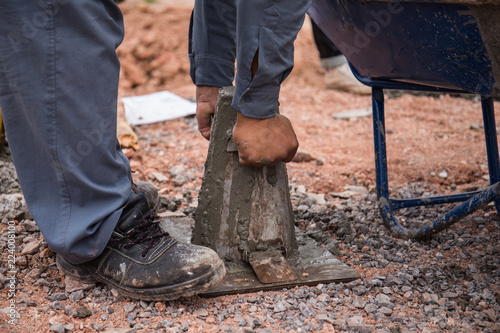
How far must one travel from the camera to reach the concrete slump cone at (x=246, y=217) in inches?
65.4

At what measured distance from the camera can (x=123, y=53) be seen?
6066 millimetres

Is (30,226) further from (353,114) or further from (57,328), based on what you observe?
(353,114)

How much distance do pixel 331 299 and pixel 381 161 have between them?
669 mm

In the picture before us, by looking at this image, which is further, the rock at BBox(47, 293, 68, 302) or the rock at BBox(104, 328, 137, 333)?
the rock at BBox(47, 293, 68, 302)

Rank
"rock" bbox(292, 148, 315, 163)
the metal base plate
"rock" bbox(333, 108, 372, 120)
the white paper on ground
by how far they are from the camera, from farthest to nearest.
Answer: "rock" bbox(333, 108, 372, 120) < the white paper on ground < "rock" bbox(292, 148, 315, 163) < the metal base plate

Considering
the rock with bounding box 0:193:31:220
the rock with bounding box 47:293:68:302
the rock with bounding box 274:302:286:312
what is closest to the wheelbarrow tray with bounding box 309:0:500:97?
the rock with bounding box 274:302:286:312

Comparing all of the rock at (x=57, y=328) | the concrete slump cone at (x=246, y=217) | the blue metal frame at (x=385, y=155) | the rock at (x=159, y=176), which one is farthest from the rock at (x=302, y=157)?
the rock at (x=57, y=328)

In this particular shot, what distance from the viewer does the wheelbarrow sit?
141cm

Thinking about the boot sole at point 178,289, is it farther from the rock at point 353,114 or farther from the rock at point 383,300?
the rock at point 353,114

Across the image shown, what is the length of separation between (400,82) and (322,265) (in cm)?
73

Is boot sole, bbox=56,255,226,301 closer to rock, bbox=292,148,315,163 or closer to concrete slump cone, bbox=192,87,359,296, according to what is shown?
concrete slump cone, bbox=192,87,359,296

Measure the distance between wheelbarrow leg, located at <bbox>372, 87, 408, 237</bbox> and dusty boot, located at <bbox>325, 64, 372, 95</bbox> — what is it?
3.08 meters

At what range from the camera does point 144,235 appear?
1.59 meters

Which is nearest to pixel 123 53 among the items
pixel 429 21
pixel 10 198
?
pixel 10 198
